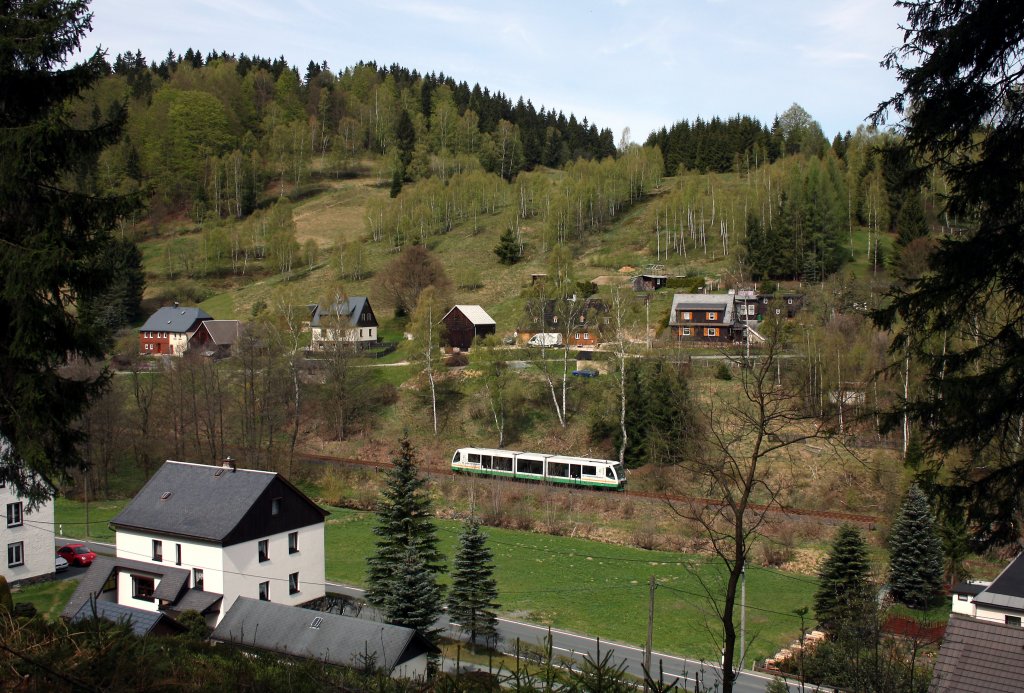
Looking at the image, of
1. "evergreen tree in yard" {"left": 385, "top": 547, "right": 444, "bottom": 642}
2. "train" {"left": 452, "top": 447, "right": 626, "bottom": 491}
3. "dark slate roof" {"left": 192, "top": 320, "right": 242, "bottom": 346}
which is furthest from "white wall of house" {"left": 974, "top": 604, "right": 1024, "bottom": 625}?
"dark slate roof" {"left": 192, "top": 320, "right": 242, "bottom": 346}

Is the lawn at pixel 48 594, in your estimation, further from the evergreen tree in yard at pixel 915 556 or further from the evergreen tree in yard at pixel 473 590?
the evergreen tree in yard at pixel 915 556

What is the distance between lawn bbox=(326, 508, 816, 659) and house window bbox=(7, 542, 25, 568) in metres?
10.2

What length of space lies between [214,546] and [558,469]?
63.7 feet

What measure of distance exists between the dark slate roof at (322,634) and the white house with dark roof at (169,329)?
5046 cm

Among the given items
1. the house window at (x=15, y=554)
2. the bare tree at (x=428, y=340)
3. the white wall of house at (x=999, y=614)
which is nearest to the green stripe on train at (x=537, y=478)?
the bare tree at (x=428, y=340)

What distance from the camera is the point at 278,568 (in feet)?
82.1

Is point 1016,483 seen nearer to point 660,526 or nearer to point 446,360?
point 660,526

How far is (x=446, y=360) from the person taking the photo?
181 feet

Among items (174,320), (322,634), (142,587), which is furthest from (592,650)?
(174,320)

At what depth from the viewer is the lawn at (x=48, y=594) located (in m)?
23.8

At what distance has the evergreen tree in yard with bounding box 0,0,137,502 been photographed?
9.88m

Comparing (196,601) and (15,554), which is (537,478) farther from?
(15,554)

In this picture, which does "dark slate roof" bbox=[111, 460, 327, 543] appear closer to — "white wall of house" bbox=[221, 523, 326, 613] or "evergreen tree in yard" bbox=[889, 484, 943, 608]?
"white wall of house" bbox=[221, 523, 326, 613]

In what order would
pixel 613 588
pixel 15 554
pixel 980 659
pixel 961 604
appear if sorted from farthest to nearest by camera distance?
pixel 613 588
pixel 15 554
pixel 961 604
pixel 980 659
